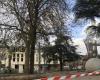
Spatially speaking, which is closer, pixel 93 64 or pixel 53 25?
pixel 53 25

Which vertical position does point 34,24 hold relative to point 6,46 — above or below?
above

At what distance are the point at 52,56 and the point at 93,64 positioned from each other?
42.1 meters

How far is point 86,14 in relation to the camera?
4400cm

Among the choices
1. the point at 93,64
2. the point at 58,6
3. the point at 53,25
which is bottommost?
the point at 93,64

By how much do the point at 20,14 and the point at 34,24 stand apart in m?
2.15

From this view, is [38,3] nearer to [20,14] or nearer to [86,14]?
[20,14]

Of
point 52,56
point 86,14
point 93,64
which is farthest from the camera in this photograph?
point 52,56

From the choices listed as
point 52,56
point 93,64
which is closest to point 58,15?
point 93,64

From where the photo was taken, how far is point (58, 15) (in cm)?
4044

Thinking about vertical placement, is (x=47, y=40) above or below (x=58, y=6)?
below

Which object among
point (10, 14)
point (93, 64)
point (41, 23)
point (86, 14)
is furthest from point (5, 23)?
point (93, 64)

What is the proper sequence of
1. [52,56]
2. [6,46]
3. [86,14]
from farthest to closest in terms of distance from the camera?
[52,56] → [86,14] → [6,46]

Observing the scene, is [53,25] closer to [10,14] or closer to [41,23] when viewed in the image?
[41,23]

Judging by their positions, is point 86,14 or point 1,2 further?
point 86,14
